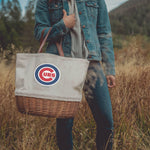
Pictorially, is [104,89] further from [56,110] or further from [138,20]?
[138,20]

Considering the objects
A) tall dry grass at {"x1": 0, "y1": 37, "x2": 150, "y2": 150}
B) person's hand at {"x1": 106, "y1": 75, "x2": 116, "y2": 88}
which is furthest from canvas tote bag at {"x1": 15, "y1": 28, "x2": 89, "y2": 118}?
tall dry grass at {"x1": 0, "y1": 37, "x2": 150, "y2": 150}

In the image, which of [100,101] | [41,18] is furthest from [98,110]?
[41,18]

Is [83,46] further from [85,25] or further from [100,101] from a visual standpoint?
[100,101]

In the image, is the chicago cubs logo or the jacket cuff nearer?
the chicago cubs logo

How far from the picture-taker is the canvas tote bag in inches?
41.5

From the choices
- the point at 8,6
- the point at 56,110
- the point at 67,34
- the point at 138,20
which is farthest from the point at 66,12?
the point at 138,20

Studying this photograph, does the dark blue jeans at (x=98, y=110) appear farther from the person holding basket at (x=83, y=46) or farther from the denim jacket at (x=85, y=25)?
the denim jacket at (x=85, y=25)

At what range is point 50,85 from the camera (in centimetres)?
106

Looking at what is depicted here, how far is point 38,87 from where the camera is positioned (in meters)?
1.06

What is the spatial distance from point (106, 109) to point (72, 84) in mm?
310

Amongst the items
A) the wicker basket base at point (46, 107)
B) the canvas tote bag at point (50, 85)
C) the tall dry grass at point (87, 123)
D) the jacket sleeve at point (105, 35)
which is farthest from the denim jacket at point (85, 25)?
the tall dry grass at point (87, 123)

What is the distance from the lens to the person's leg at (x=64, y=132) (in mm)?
1287

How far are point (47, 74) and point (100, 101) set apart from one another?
1.27 feet

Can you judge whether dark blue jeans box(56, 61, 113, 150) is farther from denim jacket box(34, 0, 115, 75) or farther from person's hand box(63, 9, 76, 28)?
person's hand box(63, 9, 76, 28)
